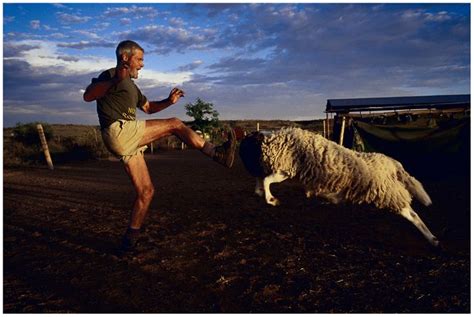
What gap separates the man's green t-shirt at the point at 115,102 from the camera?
3.72 m

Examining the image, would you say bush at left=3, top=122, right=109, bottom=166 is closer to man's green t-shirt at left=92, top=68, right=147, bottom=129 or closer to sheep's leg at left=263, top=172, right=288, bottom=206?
man's green t-shirt at left=92, top=68, right=147, bottom=129

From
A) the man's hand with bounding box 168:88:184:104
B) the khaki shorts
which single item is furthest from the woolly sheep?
the khaki shorts

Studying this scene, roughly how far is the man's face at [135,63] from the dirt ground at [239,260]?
1.95 m

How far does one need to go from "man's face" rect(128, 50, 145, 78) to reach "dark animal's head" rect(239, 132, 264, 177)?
1755mm

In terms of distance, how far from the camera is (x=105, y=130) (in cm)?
377

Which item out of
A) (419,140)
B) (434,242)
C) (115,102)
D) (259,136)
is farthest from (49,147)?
(434,242)

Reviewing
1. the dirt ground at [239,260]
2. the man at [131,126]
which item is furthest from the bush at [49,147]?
the man at [131,126]

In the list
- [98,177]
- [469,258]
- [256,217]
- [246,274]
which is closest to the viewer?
[246,274]

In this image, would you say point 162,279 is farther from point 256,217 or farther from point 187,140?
point 256,217

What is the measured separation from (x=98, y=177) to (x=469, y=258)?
10.8m

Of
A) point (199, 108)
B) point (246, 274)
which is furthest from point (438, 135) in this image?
point (199, 108)

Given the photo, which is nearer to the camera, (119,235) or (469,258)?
(469,258)

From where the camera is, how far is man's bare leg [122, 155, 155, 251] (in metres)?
4.02

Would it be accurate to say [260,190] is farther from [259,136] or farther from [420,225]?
[420,225]
